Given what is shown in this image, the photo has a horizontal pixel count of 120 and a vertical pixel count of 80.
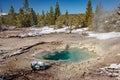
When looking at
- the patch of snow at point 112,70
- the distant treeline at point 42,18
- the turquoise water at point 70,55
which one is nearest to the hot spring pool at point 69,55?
the turquoise water at point 70,55

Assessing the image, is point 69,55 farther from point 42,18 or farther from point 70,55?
point 42,18

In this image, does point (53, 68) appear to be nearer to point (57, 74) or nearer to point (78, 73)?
point (57, 74)

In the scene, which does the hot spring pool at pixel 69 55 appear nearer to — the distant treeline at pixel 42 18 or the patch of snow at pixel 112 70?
the patch of snow at pixel 112 70

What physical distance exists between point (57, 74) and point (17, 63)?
20.1 feet

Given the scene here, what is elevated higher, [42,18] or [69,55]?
[42,18]

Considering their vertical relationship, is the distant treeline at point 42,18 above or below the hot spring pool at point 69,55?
above

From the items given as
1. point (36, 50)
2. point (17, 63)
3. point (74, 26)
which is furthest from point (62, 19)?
point (17, 63)

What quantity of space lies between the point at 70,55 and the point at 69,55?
153mm

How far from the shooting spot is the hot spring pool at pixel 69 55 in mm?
26375

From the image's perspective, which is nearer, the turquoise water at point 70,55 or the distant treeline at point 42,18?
the turquoise water at point 70,55

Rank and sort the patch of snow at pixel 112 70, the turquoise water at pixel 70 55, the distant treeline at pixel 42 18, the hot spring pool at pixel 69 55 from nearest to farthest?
1. the patch of snow at pixel 112 70
2. the hot spring pool at pixel 69 55
3. the turquoise water at pixel 70 55
4. the distant treeline at pixel 42 18

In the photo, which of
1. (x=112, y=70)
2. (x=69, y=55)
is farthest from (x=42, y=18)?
(x=112, y=70)

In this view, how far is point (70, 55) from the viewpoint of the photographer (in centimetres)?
2816

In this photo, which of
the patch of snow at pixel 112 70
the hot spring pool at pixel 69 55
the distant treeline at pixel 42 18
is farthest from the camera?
the distant treeline at pixel 42 18
